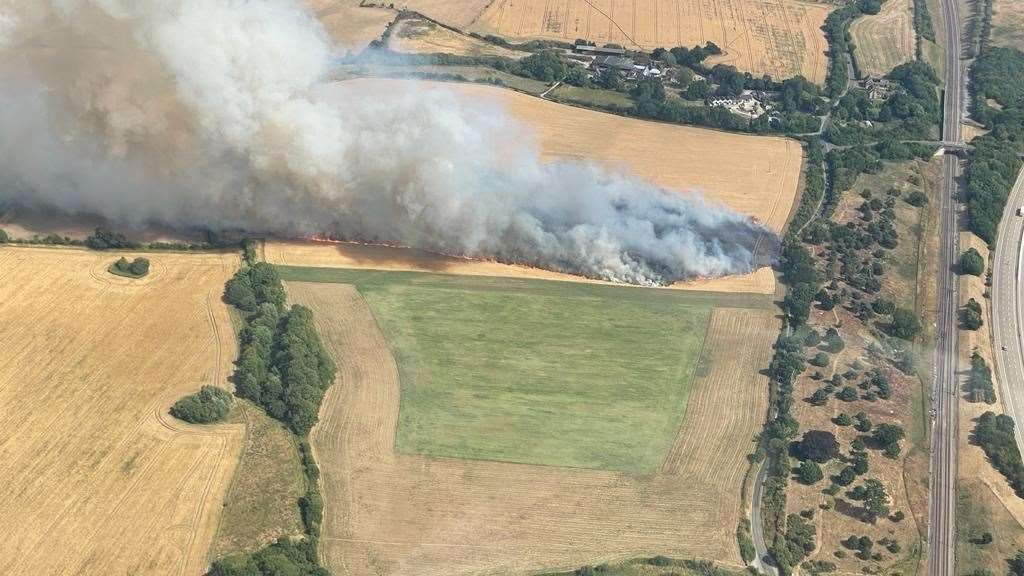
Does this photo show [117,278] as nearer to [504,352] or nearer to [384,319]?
[384,319]

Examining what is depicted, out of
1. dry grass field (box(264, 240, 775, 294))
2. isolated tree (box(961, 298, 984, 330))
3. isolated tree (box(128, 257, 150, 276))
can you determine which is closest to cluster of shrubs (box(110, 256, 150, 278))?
isolated tree (box(128, 257, 150, 276))

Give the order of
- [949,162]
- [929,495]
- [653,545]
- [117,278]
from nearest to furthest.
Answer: [653,545] → [929,495] → [117,278] → [949,162]

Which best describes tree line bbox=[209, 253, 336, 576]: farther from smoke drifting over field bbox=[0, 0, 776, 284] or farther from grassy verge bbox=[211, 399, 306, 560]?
smoke drifting over field bbox=[0, 0, 776, 284]

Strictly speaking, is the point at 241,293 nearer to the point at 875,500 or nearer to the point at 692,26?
the point at 875,500

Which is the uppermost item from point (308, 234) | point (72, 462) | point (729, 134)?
point (729, 134)

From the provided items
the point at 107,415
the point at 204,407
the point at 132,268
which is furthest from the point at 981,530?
the point at 132,268

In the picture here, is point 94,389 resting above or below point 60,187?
below

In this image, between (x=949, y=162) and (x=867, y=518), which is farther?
(x=949, y=162)

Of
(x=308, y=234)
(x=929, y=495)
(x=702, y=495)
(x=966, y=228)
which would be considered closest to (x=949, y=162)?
(x=966, y=228)
